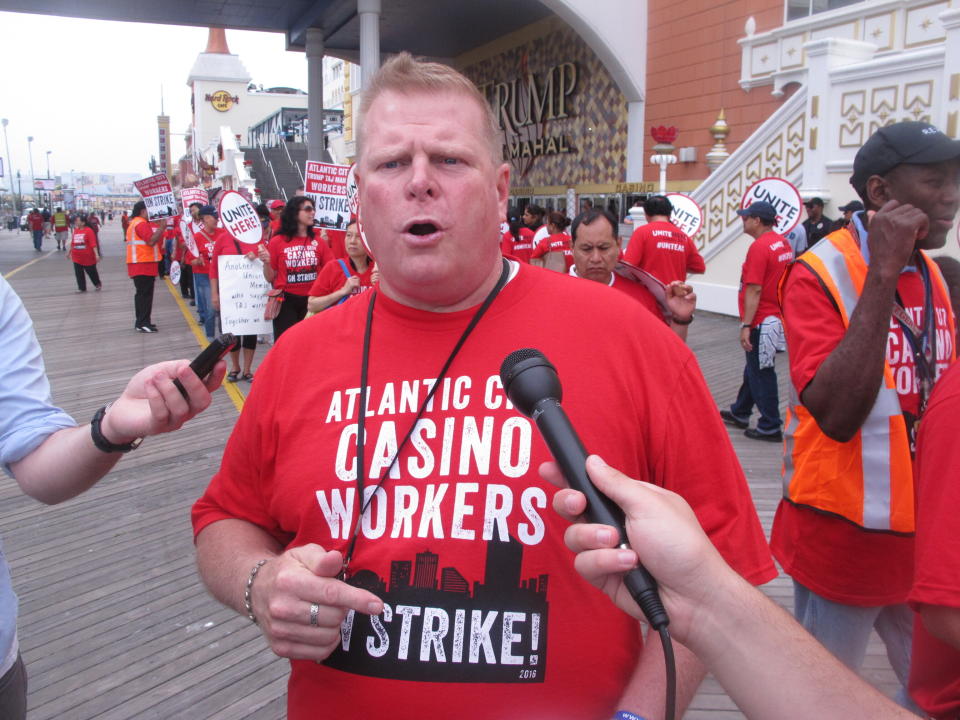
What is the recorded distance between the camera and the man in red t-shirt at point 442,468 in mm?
1493

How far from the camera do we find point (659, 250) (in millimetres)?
7539

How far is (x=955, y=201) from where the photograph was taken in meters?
2.46

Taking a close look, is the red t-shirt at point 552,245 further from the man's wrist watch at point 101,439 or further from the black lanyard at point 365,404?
the man's wrist watch at point 101,439

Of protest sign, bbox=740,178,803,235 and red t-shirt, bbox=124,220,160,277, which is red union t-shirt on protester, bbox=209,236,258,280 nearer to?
red t-shirt, bbox=124,220,160,277

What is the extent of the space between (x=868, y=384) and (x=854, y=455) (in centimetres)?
27

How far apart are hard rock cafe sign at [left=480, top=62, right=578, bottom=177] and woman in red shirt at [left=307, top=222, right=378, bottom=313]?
572 inches

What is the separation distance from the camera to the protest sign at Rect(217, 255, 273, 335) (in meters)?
9.36

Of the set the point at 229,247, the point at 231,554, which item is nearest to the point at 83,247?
the point at 229,247

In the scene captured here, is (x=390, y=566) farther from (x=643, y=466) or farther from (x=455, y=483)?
(x=643, y=466)

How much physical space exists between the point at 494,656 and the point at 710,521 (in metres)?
0.51

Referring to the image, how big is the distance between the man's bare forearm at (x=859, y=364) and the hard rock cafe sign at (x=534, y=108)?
753 inches

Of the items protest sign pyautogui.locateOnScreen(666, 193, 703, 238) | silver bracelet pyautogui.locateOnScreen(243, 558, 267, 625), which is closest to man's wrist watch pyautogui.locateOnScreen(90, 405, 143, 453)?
silver bracelet pyautogui.locateOnScreen(243, 558, 267, 625)

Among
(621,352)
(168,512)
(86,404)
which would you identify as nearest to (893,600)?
(621,352)

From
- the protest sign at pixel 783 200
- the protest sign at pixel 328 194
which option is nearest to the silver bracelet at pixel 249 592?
the protest sign at pixel 328 194
